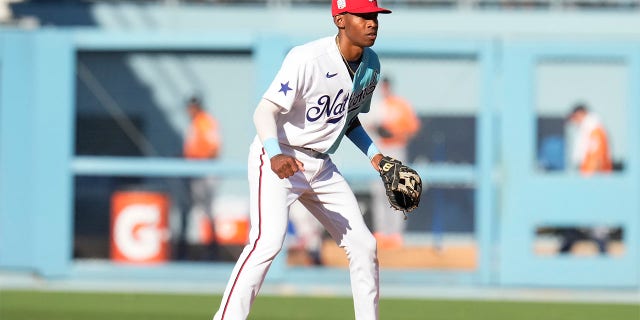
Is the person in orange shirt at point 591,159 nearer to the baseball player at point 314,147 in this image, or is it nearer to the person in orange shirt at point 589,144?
the person in orange shirt at point 589,144

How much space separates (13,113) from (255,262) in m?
6.76

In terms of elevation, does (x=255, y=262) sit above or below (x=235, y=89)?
below

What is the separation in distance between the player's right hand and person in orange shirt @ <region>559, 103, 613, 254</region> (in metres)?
6.42

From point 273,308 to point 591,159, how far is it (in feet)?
12.7

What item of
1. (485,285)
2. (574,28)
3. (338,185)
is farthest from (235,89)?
(574,28)

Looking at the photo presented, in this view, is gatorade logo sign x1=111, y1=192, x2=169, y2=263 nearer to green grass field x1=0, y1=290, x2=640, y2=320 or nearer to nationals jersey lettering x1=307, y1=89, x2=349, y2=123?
green grass field x1=0, y1=290, x2=640, y2=320

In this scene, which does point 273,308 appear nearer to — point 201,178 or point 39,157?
point 201,178

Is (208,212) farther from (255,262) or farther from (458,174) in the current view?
(255,262)

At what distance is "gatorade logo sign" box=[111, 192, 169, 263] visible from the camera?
1216 cm

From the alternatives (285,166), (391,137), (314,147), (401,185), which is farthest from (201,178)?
(285,166)

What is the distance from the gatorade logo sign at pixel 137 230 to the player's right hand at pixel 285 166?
6.53 metres

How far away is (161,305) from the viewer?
9.85 metres

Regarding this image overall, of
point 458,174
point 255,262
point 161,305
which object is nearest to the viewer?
point 255,262

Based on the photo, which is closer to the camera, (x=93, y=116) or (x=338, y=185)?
(x=338, y=185)
